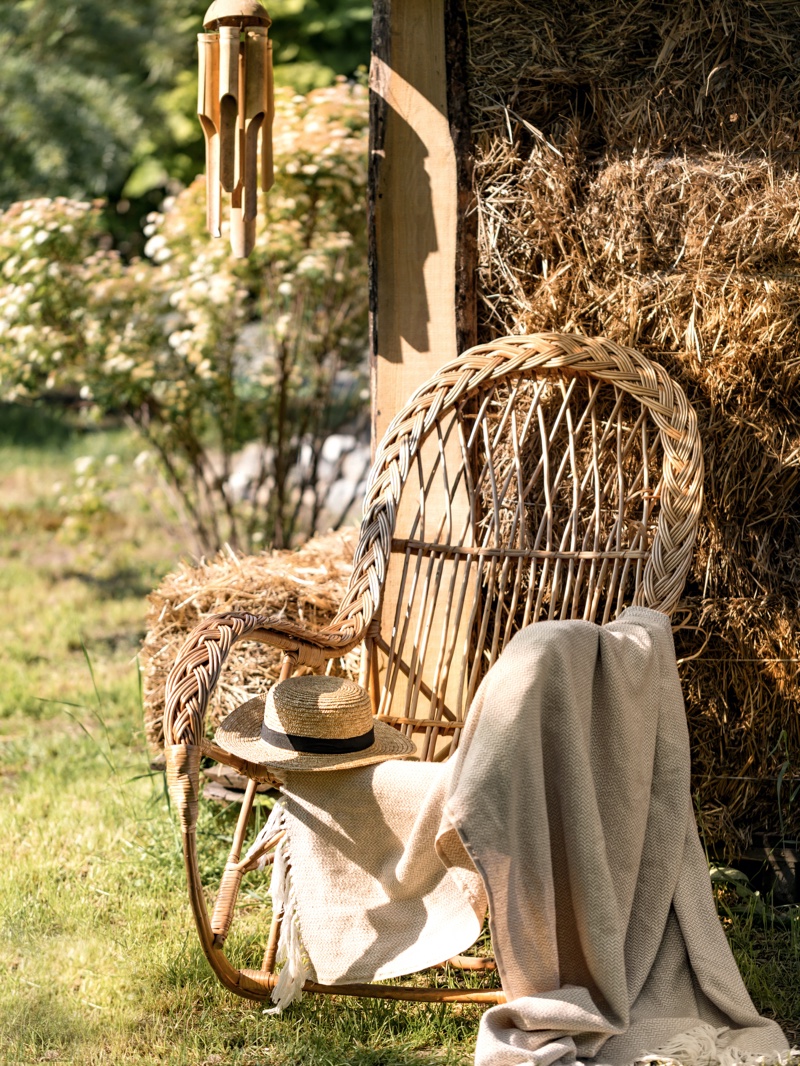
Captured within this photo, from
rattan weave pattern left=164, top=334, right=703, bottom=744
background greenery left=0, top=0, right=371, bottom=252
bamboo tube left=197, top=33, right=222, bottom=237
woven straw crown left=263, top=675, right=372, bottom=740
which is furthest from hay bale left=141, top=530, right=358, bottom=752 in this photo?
background greenery left=0, top=0, right=371, bottom=252

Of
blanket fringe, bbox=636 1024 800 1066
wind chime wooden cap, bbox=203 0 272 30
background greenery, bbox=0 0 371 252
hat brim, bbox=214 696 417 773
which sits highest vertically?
background greenery, bbox=0 0 371 252

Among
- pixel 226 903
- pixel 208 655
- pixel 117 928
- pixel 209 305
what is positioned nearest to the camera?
pixel 208 655

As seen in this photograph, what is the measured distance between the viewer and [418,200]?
2.78 meters

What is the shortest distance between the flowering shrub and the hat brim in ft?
7.42

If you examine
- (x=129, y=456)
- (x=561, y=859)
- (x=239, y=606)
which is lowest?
(x=561, y=859)

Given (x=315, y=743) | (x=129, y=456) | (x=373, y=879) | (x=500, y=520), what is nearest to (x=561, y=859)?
(x=373, y=879)

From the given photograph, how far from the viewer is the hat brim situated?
6.86 ft

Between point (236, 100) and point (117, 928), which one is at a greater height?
point (236, 100)

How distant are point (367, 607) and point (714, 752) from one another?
3.02 feet

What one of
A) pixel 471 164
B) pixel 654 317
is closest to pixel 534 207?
pixel 471 164

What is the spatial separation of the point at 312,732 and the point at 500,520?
860mm

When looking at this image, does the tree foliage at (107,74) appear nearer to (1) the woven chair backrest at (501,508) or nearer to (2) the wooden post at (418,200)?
(2) the wooden post at (418,200)

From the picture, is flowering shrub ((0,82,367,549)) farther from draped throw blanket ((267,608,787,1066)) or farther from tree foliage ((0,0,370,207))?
tree foliage ((0,0,370,207))

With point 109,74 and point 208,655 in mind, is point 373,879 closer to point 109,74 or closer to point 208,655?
point 208,655
